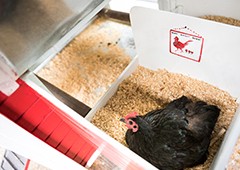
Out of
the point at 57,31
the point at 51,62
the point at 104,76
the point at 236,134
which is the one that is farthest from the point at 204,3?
the point at 51,62

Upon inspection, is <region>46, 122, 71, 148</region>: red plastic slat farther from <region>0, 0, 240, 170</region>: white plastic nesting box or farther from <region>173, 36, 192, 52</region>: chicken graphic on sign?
<region>173, 36, 192, 52</region>: chicken graphic on sign

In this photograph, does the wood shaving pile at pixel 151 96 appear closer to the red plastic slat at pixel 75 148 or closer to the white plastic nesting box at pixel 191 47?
the white plastic nesting box at pixel 191 47

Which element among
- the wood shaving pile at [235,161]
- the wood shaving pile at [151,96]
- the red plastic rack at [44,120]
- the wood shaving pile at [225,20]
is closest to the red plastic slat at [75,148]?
the red plastic rack at [44,120]

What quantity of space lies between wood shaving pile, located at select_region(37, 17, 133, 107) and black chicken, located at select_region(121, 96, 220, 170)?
497 mm

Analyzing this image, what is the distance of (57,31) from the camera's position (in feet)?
1.96

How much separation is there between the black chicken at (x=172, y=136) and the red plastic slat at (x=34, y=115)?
38cm

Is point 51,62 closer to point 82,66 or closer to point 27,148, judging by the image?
point 82,66

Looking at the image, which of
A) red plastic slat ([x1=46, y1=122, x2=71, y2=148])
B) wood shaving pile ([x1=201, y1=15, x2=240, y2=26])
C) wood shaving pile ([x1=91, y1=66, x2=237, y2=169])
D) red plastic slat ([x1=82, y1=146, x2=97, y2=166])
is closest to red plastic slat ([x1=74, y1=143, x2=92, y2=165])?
red plastic slat ([x1=82, y1=146, x2=97, y2=166])

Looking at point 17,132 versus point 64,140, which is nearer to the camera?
point 17,132

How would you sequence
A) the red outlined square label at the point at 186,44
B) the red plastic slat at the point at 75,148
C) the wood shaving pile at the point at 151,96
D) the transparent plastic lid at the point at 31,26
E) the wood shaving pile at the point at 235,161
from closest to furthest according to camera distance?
the transparent plastic lid at the point at 31,26, the red plastic slat at the point at 75,148, the wood shaving pile at the point at 235,161, the red outlined square label at the point at 186,44, the wood shaving pile at the point at 151,96

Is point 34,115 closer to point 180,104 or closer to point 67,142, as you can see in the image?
point 67,142

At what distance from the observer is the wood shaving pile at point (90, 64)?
142 centimetres

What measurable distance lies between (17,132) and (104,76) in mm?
971

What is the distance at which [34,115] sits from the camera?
546mm
